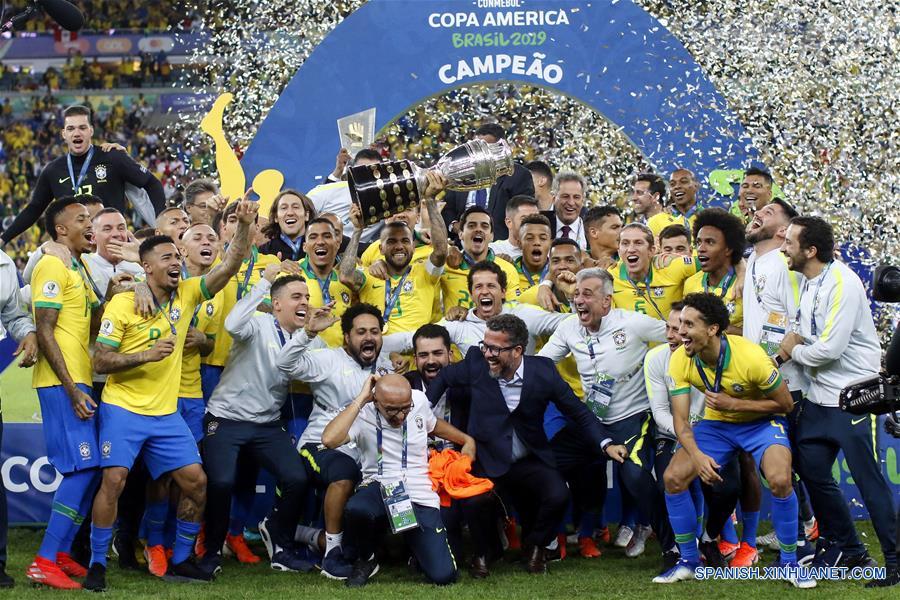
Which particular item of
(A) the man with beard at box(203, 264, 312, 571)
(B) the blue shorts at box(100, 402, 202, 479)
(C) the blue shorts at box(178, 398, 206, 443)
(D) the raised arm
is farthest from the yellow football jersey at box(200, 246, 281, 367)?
(B) the blue shorts at box(100, 402, 202, 479)

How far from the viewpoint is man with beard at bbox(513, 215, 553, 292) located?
8143mm

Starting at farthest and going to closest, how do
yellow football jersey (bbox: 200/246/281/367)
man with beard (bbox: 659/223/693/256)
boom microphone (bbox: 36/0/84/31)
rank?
1. man with beard (bbox: 659/223/693/256)
2. yellow football jersey (bbox: 200/246/281/367)
3. boom microphone (bbox: 36/0/84/31)

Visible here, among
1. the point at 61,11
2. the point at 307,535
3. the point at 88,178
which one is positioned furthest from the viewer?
the point at 88,178

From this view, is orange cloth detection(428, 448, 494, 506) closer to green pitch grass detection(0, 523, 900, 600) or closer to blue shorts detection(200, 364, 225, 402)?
green pitch grass detection(0, 523, 900, 600)

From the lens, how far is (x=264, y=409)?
7.31m

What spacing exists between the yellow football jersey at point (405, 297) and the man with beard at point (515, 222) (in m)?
0.78

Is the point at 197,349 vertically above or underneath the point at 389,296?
underneath

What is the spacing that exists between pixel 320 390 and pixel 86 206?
67.0 inches

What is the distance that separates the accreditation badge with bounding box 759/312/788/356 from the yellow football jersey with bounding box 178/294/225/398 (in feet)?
10.2

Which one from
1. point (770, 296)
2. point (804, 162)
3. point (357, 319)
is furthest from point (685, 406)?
point (804, 162)

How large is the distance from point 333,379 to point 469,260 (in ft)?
4.38

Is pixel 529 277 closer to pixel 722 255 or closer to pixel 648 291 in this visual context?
pixel 648 291

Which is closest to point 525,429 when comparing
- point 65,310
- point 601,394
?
point 601,394

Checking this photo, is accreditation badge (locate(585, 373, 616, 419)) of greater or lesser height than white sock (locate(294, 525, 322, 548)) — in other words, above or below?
above
